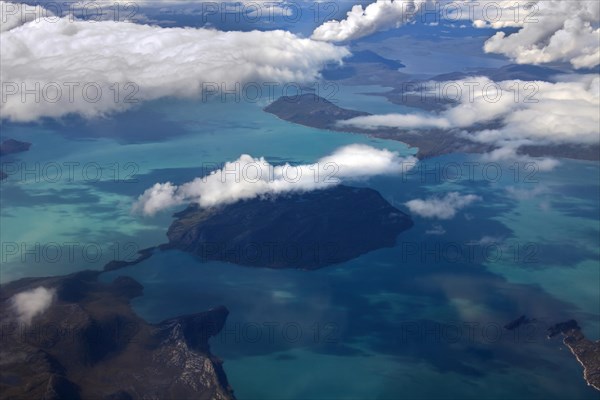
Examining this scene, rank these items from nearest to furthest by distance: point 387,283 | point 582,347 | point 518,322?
point 582,347 → point 518,322 → point 387,283

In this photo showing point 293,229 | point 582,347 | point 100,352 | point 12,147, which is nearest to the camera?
point 100,352

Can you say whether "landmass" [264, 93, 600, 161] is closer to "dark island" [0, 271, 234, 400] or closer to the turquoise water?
the turquoise water

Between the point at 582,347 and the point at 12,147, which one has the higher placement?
the point at 12,147

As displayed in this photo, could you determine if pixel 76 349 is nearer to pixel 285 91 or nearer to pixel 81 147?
pixel 81 147

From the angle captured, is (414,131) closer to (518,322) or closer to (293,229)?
(293,229)

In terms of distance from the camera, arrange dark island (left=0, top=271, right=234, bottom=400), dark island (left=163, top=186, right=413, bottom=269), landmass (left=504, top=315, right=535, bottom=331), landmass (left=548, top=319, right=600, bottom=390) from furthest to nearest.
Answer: dark island (left=163, top=186, right=413, bottom=269) < landmass (left=504, top=315, right=535, bottom=331) < landmass (left=548, top=319, right=600, bottom=390) < dark island (left=0, top=271, right=234, bottom=400)

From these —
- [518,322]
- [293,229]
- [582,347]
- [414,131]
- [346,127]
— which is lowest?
[582,347]

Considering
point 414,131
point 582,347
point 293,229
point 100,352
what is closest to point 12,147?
point 293,229

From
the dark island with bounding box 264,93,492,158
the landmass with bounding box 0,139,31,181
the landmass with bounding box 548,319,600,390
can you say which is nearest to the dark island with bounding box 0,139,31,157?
the landmass with bounding box 0,139,31,181
